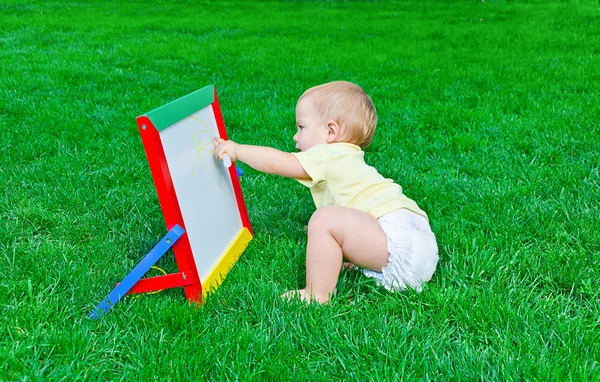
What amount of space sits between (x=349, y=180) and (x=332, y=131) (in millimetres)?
239

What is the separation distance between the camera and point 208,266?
2.45 meters

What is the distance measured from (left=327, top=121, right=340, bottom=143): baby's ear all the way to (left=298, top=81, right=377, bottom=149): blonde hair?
0.06ft

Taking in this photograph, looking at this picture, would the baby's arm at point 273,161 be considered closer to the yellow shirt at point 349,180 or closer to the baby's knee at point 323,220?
the yellow shirt at point 349,180

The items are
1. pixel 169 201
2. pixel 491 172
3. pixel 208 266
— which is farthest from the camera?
pixel 491 172

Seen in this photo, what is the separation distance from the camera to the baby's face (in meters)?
2.59

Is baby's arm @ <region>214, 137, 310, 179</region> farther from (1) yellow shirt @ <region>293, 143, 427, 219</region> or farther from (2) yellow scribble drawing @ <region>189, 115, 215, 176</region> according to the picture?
(2) yellow scribble drawing @ <region>189, 115, 215, 176</region>

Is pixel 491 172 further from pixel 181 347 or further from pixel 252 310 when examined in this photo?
pixel 181 347

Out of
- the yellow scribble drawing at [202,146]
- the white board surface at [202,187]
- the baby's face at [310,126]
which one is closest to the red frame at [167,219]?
the white board surface at [202,187]

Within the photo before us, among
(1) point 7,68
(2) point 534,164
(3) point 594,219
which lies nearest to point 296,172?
(3) point 594,219

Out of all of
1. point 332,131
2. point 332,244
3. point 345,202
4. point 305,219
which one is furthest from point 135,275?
point 305,219

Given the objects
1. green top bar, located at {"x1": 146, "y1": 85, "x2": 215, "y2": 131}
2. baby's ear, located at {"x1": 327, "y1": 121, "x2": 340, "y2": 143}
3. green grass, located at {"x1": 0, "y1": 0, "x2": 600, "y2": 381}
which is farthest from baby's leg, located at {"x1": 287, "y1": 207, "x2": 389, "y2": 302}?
green top bar, located at {"x1": 146, "y1": 85, "x2": 215, "y2": 131}

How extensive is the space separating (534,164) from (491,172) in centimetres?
32

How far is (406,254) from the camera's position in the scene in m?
2.35

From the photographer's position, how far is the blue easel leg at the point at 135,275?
217cm
